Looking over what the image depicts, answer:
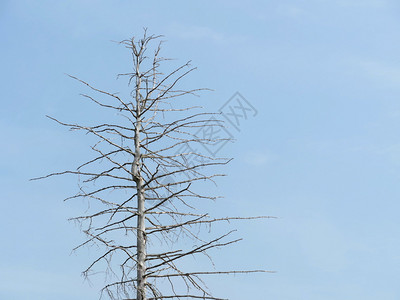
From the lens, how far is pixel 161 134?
688cm

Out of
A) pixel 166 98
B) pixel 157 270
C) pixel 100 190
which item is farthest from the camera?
pixel 166 98

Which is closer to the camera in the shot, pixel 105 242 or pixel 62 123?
pixel 105 242

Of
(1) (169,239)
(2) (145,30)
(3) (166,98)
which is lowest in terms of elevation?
(1) (169,239)

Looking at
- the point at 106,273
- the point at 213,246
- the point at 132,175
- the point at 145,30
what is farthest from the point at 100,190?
the point at 145,30

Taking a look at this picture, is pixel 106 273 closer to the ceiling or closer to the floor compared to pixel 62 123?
closer to the floor

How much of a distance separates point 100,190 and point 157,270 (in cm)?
108

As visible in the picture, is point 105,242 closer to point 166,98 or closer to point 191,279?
point 191,279

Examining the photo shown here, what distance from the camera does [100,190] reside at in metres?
6.56

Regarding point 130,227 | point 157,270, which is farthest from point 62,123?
point 157,270

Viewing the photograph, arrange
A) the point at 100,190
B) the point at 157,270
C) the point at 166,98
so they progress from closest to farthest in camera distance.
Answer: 1. the point at 157,270
2. the point at 100,190
3. the point at 166,98

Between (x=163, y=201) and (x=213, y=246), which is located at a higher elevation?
(x=163, y=201)

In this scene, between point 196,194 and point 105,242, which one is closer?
point 105,242

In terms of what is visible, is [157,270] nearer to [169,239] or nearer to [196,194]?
[169,239]

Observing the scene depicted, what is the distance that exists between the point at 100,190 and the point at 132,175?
38 centimetres
